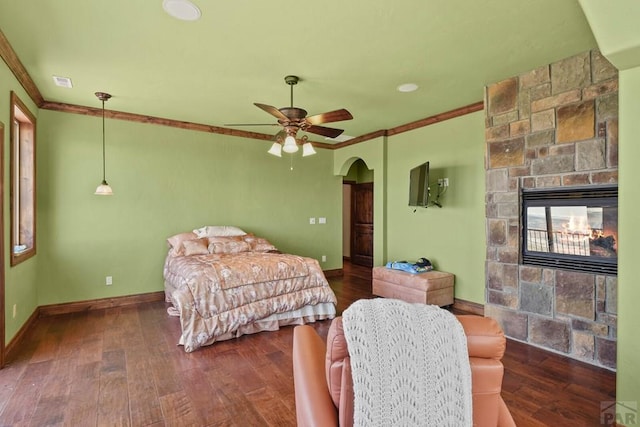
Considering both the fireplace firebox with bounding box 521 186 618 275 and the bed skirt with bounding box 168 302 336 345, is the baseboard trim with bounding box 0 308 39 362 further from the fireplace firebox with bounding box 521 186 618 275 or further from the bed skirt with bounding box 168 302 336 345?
the fireplace firebox with bounding box 521 186 618 275

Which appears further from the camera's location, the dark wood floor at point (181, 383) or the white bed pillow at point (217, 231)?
the white bed pillow at point (217, 231)

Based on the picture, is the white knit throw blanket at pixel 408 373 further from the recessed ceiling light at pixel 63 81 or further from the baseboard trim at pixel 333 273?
the baseboard trim at pixel 333 273

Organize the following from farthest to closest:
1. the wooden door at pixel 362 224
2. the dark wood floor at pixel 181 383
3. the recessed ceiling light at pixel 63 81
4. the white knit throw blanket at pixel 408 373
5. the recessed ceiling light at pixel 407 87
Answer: the wooden door at pixel 362 224
the recessed ceiling light at pixel 407 87
the recessed ceiling light at pixel 63 81
the dark wood floor at pixel 181 383
the white knit throw blanket at pixel 408 373

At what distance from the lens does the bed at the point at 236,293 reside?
3160mm

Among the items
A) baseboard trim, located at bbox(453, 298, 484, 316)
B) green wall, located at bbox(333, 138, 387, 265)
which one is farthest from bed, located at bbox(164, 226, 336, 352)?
green wall, located at bbox(333, 138, 387, 265)

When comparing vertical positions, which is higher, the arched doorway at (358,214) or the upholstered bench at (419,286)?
the arched doorway at (358,214)

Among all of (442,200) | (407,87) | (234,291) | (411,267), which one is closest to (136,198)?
(234,291)

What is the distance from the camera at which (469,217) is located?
14.2 feet

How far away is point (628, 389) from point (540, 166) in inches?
75.8

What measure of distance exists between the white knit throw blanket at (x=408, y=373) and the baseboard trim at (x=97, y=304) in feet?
14.8

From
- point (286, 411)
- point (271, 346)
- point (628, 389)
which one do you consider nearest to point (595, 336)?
point (628, 389)

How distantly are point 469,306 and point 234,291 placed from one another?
10.1ft

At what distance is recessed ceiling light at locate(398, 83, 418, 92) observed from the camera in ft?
11.6

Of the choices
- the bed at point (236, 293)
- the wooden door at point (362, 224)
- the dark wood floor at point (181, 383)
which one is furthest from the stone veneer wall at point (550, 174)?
the wooden door at point (362, 224)
